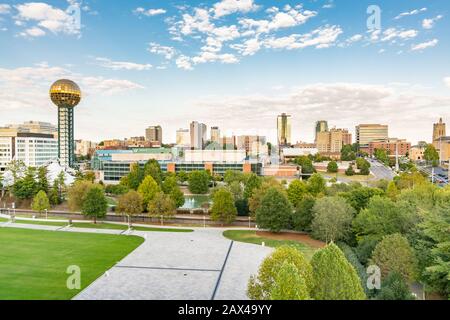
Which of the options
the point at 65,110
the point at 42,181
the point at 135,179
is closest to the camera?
the point at 42,181

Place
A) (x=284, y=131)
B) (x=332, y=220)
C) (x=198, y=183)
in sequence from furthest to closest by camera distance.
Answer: (x=284, y=131) → (x=198, y=183) → (x=332, y=220)

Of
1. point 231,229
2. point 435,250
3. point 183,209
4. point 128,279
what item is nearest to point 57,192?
point 183,209

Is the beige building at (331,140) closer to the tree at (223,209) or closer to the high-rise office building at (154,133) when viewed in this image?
the high-rise office building at (154,133)

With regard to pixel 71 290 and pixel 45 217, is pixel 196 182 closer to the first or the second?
pixel 45 217

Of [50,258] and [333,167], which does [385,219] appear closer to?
[50,258]

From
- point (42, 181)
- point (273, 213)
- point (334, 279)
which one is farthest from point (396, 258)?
point (42, 181)

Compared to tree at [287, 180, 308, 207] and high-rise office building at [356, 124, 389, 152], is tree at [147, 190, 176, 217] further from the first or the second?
high-rise office building at [356, 124, 389, 152]
